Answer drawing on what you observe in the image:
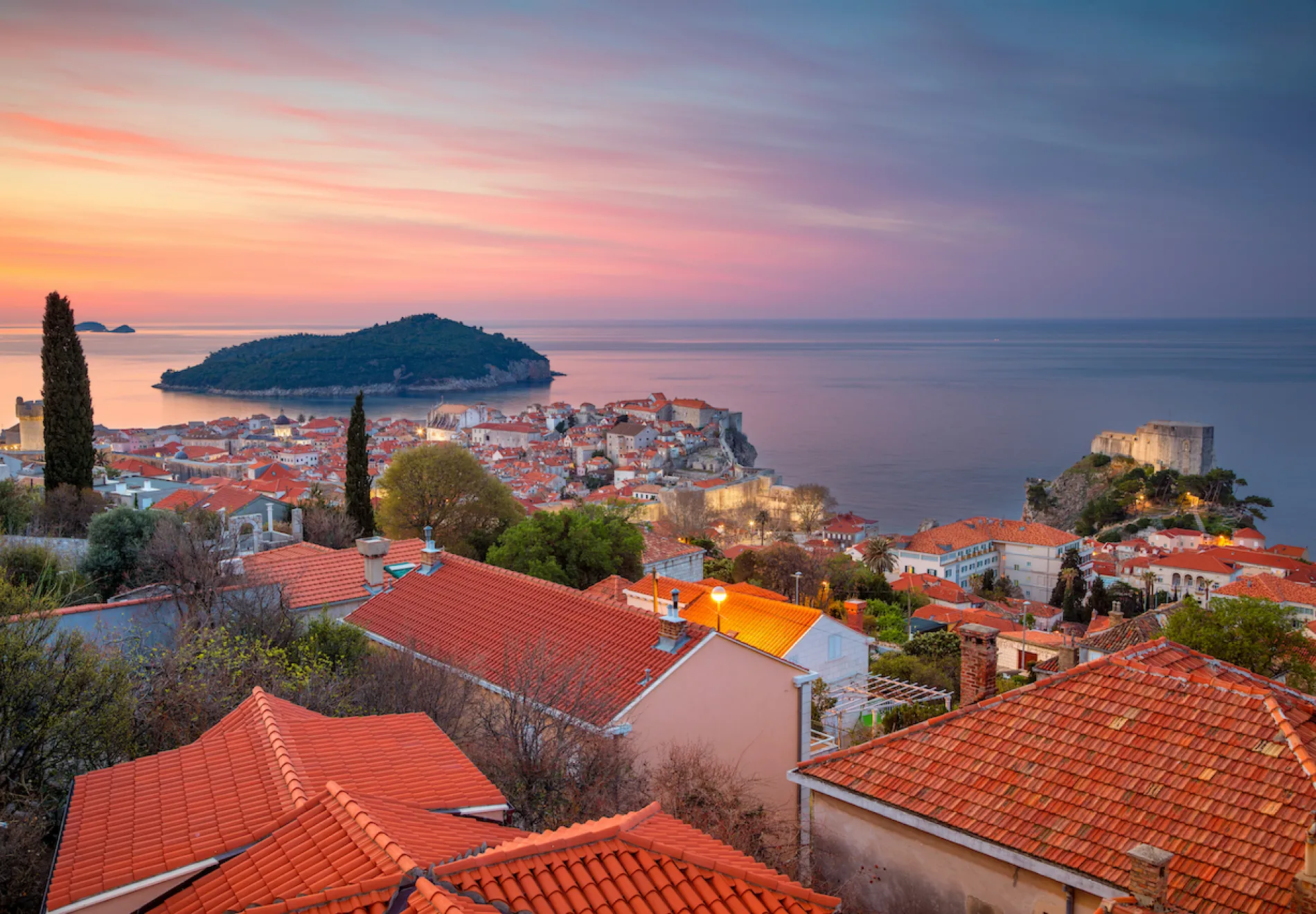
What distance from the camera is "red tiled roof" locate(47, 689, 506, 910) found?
4195mm

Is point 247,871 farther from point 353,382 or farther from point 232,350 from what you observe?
point 232,350

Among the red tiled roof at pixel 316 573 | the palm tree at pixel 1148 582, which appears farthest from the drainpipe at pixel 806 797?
the palm tree at pixel 1148 582

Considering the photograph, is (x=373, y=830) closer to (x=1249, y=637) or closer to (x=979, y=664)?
(x=979, y=664)

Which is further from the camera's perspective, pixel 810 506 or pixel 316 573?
pixel 810 506

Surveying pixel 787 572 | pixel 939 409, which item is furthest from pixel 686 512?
pixel 939 409

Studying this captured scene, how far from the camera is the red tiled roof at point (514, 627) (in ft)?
26.6

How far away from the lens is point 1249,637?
41.5ft

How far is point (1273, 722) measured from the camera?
17.4 feet

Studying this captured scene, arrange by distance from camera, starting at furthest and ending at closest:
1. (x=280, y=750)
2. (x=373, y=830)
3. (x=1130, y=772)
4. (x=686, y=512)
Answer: (x=686, y=512) < (x=1130, y=772) < (x=280, y=750) < (x=373, y=830)

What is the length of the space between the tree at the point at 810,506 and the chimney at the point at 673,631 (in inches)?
1918

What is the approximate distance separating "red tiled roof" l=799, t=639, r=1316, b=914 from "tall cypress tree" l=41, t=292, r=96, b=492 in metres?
17.8

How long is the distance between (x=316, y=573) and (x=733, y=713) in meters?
→ 5.99

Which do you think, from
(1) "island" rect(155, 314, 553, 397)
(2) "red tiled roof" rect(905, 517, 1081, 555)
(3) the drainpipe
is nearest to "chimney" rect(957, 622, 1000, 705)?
(3) the drainpipe

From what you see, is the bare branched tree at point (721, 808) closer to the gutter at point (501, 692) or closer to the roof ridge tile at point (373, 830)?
the gutter at point (501, 692)
